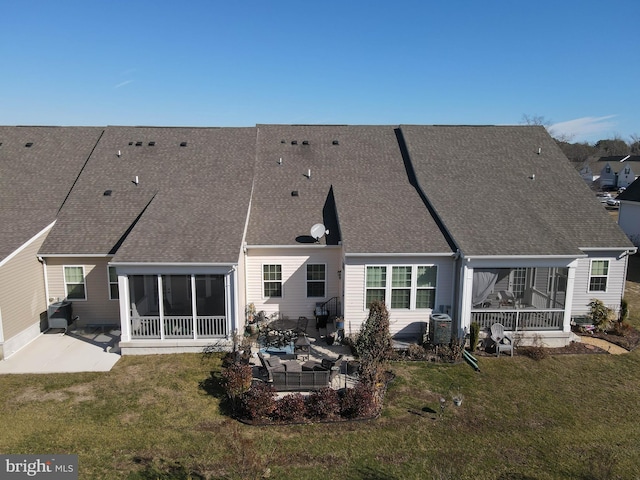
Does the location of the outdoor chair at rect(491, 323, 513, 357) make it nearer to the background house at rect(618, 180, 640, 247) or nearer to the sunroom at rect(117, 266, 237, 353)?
the sunroom at rect(117, 266, 237, 353)

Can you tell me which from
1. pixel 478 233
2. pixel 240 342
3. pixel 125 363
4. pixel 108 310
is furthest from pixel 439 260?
pixel 108 310

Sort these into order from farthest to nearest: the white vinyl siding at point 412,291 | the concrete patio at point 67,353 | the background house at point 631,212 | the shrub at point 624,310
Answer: the background house at point 631,212, the shrub at point 624,310, the white vinyl siding at point 412,291, the concrete patio at point 67,353

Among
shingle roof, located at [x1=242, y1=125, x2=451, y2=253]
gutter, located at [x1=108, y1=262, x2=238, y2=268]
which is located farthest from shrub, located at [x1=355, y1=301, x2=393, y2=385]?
gutter, located at [x1=108, y1=262, x2=238, y2=268]

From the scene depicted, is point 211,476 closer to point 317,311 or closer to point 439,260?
point 317,311

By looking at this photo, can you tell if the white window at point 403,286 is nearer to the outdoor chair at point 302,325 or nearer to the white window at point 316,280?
the white window at point 316,280

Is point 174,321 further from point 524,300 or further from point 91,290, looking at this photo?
point 524,300

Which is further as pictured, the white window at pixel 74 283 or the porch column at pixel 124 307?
the white window at pixel 74 283

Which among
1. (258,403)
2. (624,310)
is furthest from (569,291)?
(258,403)

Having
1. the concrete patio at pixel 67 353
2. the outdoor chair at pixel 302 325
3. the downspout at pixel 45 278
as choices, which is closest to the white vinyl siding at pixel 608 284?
the outdoor chair at pixel 302 325
